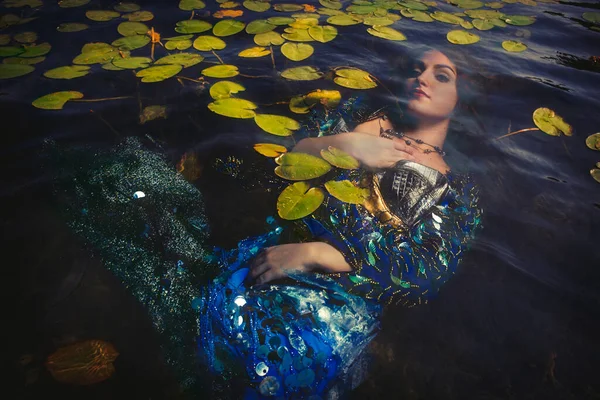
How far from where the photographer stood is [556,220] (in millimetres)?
2133

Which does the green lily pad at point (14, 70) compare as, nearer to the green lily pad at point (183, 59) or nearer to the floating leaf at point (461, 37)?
the green lily pad at point (183, 59)

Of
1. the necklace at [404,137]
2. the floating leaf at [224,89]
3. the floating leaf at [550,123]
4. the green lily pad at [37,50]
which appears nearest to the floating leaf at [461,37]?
the floating leaf at [550,123]

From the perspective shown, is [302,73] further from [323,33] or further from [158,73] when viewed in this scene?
[158,73]

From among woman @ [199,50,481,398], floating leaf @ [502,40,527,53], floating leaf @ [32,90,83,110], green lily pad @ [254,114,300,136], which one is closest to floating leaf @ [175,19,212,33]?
floating leaf @ [32,90,83,110]

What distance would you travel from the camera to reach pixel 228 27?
11.4 feet

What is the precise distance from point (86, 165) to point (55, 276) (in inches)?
30.4

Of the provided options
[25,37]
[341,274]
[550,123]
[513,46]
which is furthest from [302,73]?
[25,37]

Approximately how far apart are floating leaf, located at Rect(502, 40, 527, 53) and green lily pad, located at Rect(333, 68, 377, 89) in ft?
5.00

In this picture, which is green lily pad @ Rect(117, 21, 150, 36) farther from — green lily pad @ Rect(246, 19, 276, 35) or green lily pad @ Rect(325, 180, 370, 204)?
green lily pad @ Rect(325, 180, 370, 204)

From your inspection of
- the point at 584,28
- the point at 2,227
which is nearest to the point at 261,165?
the point at 2,227

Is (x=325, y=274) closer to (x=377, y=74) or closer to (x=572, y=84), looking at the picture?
(x=377, y=74)

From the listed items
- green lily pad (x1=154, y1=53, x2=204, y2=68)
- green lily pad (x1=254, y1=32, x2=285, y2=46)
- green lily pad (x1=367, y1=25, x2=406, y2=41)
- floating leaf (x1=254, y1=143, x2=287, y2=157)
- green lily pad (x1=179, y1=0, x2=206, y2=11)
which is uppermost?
green lily pad (x1=179, y1=0, x2=206, y2=11)

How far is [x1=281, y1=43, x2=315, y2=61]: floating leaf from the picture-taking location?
3124mm

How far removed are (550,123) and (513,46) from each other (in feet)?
3.90
